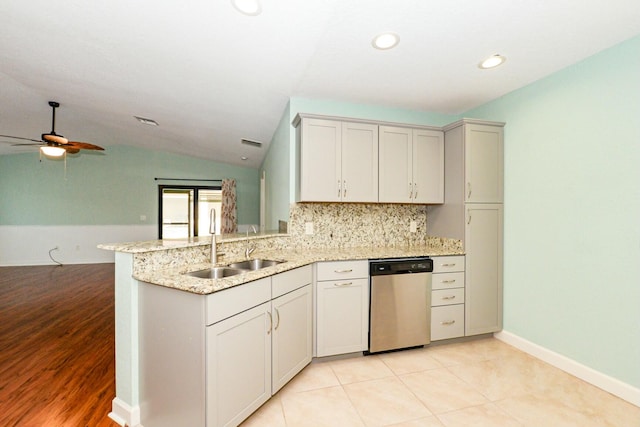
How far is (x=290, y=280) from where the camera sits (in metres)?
2.00

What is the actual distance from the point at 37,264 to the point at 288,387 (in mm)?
8142

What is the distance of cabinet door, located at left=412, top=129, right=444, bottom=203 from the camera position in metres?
2.89

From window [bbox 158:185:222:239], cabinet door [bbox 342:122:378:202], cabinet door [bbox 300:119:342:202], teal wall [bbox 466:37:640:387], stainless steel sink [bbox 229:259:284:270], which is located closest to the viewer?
teal wall [bbox 466:37:640:387]

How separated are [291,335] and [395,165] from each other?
1891 millimetres

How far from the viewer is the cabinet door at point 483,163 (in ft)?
8.77

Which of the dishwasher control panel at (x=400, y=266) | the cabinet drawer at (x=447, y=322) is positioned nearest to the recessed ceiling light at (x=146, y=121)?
the dishwasher control panel at (x=400, y=266)

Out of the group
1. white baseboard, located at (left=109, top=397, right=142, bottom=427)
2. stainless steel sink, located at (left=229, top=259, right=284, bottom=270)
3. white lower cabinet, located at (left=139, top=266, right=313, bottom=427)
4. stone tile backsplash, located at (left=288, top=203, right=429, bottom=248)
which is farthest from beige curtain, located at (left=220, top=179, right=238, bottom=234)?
white lower cabinet, located at (left=139, top=266, right=313, bottom=427)

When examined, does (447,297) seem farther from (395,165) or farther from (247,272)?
(247,272)

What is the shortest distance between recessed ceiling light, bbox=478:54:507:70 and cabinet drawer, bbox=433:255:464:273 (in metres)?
1.67

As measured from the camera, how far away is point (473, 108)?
10.3 ft

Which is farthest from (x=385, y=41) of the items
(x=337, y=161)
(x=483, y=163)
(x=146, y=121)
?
(x=146, y=121)

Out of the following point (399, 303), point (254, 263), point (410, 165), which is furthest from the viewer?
point (410, 165)

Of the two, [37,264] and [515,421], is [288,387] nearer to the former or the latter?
[515,421]

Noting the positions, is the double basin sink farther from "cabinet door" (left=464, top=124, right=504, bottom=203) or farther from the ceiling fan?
the ceiling fan
